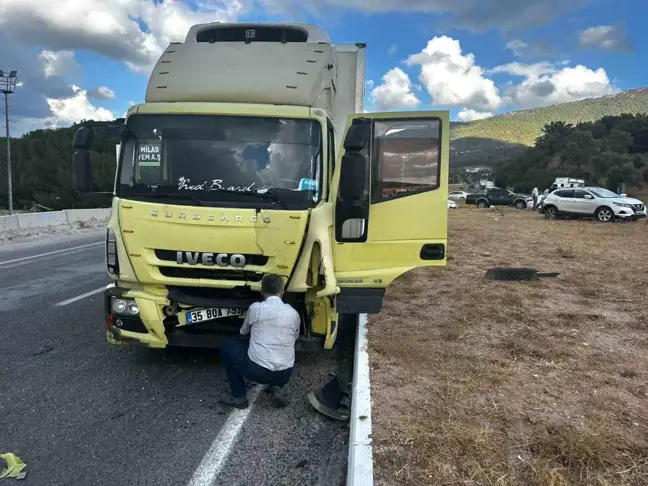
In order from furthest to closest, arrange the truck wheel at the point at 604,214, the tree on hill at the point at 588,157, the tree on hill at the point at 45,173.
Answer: the tree on hill at the point at 588,157 < the tree on hill at the point at 45,173 < the truck wheel at the point at 604,214

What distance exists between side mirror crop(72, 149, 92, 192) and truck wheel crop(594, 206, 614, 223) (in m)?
23.7

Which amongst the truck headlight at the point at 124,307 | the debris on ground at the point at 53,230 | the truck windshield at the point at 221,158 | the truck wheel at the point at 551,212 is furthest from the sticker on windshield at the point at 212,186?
the truck wheel at the point at 551,212

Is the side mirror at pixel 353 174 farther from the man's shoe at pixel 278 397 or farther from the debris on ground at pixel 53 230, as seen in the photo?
the debris on ground at pixel 53 230

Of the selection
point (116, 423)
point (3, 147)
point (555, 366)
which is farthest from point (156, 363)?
point (3, 147)

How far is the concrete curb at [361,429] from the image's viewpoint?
3.06m

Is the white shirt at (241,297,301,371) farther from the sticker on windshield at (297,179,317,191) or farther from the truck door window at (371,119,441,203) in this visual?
the truck door window at (371,119,441,203)

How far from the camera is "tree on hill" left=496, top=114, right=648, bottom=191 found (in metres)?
55.4

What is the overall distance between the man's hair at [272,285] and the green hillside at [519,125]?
10569 centimetres

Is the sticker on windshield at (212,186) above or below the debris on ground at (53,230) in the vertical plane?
above

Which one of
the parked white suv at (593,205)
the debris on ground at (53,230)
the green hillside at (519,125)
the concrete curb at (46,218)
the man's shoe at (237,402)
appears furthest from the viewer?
the green hillside at (519,125)

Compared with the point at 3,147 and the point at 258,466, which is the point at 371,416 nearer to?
the point at 258,466

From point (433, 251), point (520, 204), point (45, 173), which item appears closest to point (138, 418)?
point (433, 251)

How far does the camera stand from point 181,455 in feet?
Result: 11.9

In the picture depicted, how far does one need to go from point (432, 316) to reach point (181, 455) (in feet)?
14.1
